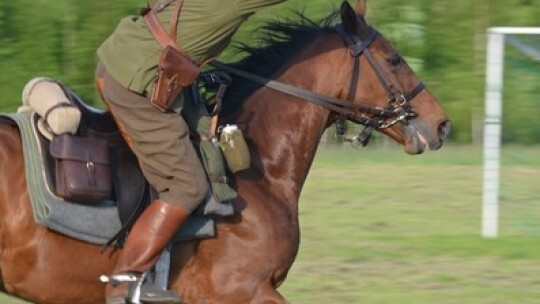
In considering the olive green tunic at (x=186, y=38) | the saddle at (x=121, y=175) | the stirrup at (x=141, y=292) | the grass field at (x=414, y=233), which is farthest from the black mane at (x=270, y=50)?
the grass field at (x=414, y=233)

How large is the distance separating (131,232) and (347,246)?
3.65 m

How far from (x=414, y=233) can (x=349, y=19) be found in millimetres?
3803

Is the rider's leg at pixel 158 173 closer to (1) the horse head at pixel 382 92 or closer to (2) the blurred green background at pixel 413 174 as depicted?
(1) the horse head at pixel 382 92

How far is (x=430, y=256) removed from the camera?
29.6ft

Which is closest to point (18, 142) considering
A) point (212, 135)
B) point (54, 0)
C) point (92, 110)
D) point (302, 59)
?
point (92, 110)

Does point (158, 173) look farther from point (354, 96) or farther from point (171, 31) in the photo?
point (354, 96)

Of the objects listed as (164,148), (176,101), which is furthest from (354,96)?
(164,148)

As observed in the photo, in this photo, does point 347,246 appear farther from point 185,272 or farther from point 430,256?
point 185,272

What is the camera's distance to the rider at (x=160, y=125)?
5703 millimetres

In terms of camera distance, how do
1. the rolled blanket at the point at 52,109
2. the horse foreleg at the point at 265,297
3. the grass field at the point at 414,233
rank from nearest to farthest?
the rolled blanket at the point at 52,109
the horse foreleg at the point at 265,297
the grass field at the point at 414,233

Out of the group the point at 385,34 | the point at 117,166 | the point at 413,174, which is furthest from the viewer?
the point at 385,34

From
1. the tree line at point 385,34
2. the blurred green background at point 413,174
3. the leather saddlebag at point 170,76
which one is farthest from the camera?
the tree line at point 385,34

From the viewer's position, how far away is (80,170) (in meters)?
5.70

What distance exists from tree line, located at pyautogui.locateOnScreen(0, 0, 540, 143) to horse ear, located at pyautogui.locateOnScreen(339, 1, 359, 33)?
20.8 ft
